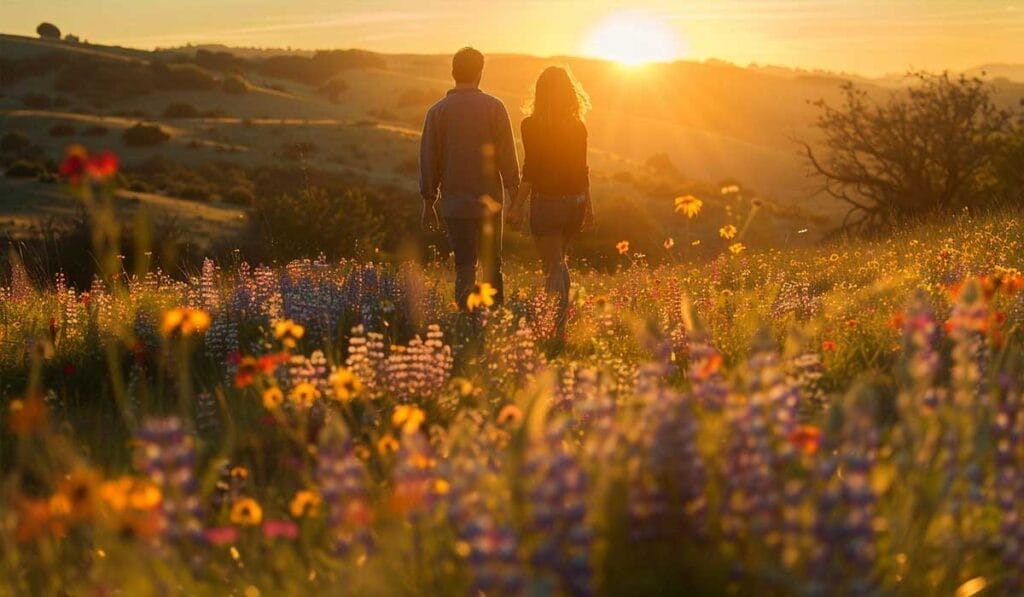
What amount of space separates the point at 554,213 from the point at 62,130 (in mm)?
42346

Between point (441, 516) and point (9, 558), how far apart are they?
1.22 m

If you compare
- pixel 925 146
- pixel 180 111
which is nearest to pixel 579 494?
pixel 925 146

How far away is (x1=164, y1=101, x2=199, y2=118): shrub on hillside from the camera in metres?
56.1

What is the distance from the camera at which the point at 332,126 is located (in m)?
51.2

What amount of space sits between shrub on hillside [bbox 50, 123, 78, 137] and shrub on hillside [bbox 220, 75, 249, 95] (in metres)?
19.6

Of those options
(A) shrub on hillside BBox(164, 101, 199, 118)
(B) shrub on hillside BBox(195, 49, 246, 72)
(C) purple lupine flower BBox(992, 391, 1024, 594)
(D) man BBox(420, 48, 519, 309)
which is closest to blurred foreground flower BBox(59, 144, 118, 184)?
(C) purple lupine flower BBox(992, 391, 1024, 594)

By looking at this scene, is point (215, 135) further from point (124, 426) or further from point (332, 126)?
point (124, 426)

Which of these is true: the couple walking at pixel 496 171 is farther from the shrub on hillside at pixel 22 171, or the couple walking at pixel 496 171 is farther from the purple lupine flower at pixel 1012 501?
the shrub on hillside at pixel 22 171

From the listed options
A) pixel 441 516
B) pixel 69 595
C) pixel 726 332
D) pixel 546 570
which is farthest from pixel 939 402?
pixel 726 332

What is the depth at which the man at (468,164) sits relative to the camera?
299 inches

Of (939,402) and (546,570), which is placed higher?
(939,402)

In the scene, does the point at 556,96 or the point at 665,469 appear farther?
the point at 556,96

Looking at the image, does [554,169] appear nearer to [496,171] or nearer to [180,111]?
[496,171]

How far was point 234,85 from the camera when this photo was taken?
64.0 m
